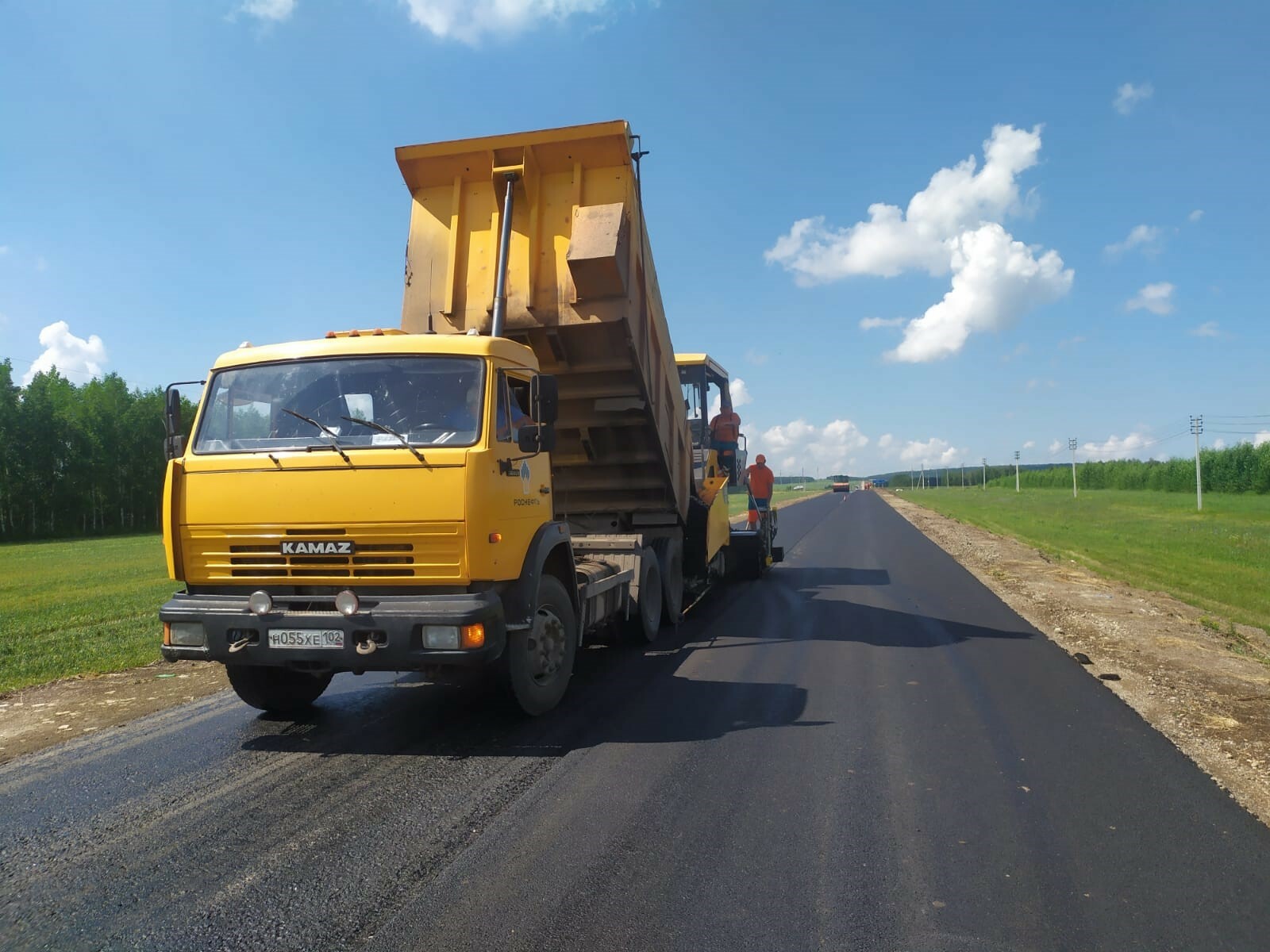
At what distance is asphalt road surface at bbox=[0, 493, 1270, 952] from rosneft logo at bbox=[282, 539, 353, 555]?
51.3 inches

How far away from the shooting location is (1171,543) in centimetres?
2117

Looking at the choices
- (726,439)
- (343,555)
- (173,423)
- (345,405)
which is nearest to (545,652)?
(343,555)

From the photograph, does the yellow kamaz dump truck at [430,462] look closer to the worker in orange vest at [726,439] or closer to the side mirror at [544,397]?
the side mirror at [544,397]

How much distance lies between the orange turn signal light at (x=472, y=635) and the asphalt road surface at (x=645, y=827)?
74 cm

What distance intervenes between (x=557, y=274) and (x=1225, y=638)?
8303mm

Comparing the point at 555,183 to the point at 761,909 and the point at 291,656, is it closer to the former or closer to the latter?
the point at 291,656

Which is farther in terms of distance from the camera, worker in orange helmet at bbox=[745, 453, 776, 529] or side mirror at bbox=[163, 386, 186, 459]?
worker in orange helmet at bbox=[745, 453, 776, 529]

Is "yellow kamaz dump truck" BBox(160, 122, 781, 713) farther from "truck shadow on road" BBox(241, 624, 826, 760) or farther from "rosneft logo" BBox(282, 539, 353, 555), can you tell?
"truck shadow on road" BBox(241, 624, 826, 760)

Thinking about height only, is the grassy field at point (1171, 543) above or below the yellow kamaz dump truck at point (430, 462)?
below

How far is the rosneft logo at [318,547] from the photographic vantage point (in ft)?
16.6

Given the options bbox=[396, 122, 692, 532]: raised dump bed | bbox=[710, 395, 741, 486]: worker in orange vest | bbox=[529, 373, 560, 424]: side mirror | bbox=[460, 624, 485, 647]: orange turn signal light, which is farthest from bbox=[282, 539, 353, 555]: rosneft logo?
bbox=[710, 395, 741, 486]: worker in orange vest

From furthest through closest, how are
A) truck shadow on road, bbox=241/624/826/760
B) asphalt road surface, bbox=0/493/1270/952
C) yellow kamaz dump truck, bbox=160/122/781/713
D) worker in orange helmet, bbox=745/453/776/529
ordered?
worker in orange helmet, bbox=745/453/776/529
truck shadow on road, bbox=241/624/826/760
yellow kamaz dump truck, bbox=160/122/781/713
asphalt road surface, bbox=0/493/1270/952

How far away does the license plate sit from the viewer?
4.93m

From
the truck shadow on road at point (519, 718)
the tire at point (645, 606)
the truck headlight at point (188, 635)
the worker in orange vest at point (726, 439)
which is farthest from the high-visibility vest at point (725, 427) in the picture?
the truck headlight at point (188, 635)
